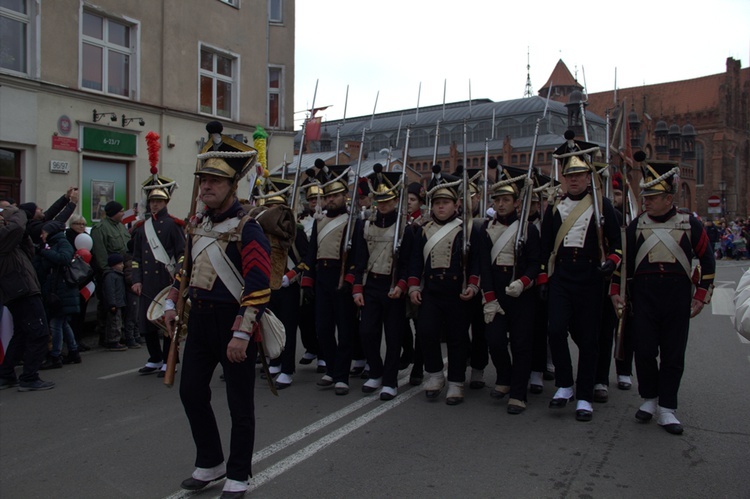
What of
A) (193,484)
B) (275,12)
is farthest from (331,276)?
(275,12)

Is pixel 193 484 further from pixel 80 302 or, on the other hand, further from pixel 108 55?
pixel 108 55

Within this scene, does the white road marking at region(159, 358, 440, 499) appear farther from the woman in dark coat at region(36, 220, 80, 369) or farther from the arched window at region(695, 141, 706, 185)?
the arched window at region(695, 141, 706, 185)

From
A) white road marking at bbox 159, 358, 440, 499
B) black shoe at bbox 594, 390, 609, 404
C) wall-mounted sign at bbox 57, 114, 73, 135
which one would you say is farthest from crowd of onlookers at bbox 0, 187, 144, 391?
wall-mounted sign at bbox 57, 114, 73, 135

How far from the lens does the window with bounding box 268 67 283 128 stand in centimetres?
2262

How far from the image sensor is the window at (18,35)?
13.8 m

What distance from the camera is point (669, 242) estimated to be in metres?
5.44

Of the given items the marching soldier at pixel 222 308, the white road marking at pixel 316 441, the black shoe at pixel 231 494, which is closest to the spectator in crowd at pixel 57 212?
the white road marking at pixel 316 441

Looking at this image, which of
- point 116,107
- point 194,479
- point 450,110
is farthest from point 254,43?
point 450,110

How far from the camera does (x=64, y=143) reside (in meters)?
14.8

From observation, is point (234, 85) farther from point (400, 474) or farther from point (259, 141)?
point (400, 474)

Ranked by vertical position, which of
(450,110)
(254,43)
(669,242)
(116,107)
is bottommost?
(669,242)

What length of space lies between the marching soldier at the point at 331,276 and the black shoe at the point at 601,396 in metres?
2.50

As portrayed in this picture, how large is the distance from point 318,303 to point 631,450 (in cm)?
341

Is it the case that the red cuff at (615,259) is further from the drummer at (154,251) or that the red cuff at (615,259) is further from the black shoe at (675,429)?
the drummer at (154,251)
